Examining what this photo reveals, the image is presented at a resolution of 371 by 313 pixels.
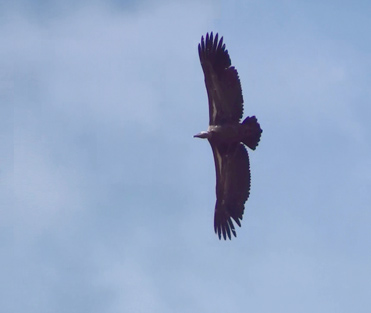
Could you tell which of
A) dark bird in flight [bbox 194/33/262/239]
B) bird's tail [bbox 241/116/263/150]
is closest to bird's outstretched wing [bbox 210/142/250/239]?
dark bird in flight [bbox 194/33/262/239]

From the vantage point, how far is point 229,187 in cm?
2667

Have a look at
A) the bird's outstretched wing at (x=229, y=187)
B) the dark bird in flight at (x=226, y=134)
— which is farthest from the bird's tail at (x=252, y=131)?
the bird's outstretched wing at (x=229, y=187)

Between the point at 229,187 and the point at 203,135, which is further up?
the point at 203,135

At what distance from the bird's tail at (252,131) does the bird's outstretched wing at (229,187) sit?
3.35 ft

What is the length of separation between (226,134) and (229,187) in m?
1.92

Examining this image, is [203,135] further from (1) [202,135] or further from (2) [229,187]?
(2) [229,187]

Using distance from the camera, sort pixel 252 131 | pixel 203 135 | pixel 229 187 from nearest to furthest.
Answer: pixel 252 131, pixel 203 135, pixel 229 187

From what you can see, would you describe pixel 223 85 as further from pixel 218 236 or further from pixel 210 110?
pixel 218 236

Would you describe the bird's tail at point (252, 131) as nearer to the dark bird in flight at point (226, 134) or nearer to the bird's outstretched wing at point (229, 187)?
the dark bird in flight at point (226, 134)

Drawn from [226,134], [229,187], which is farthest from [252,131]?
[229,187]

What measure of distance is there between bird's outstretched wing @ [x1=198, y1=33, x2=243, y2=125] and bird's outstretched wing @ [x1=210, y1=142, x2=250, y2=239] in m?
1.21

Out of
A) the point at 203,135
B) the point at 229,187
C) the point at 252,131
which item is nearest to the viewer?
the point at 252,131

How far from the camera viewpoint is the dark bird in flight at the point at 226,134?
2511 centimetres

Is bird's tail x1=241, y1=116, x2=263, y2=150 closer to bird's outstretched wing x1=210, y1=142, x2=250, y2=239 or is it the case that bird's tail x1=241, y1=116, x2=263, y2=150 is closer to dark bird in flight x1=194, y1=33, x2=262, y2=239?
dark bird in flight x1=194, y1=33, x2=262, y2=239
